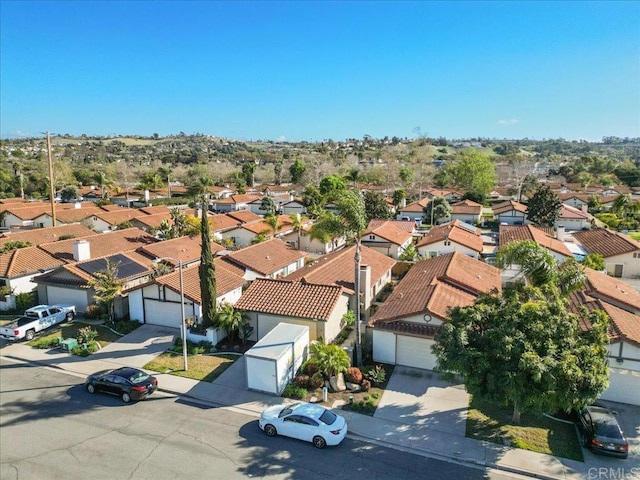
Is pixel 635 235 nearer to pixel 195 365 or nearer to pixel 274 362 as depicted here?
pixel 274 362

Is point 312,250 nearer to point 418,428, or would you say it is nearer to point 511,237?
point 511,237

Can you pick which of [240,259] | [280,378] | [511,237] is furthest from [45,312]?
[511,237]

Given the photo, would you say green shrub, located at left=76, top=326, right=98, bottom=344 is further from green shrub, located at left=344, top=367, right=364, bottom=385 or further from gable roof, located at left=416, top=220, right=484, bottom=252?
gable roof, located at left=416, top=220, right=484, bottom=252

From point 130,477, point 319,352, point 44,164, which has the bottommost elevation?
point 130,477

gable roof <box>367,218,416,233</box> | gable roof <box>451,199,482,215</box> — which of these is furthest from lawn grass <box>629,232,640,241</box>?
gable roof <box>367,218,416,233</box>

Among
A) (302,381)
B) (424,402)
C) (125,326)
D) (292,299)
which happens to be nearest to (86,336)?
(125,326)

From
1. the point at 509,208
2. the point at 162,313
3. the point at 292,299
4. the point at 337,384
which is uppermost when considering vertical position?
the point at 509,208

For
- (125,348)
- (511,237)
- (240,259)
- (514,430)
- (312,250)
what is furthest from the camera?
(312,250)
